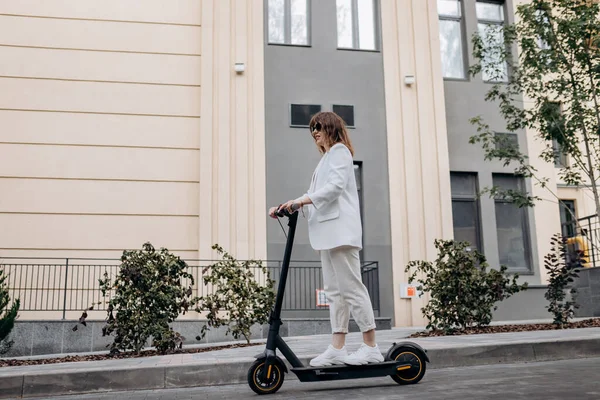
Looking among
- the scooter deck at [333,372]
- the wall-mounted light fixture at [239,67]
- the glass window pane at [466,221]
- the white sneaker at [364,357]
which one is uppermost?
the wall-mounted light fixture at [239,67]

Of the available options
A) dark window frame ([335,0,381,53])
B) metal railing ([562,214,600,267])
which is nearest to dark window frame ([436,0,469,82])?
dark window frame ([335,0,381,53])

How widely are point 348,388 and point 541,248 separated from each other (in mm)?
11716

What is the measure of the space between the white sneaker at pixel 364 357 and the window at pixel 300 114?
9699 mm

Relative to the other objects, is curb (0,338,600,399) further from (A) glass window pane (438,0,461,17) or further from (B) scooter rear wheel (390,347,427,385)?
(A) glass window pane (438,0,461,17)

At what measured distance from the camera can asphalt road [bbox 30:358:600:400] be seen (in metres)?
3.91

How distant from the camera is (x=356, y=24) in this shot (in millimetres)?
14766

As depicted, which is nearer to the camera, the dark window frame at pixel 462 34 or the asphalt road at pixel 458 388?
the asphalt road at pixel 458 388

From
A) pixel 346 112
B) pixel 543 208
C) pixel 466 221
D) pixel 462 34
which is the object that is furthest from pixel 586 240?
pixel 346 112

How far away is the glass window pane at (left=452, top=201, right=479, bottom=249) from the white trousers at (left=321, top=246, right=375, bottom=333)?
10474mm

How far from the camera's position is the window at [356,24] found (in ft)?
48.0

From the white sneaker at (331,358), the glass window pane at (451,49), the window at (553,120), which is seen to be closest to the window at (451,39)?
the glass window pane at (451,49)

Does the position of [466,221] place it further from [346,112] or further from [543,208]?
[346,112]

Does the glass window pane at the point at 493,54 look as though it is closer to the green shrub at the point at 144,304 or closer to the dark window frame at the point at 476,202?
the dark window frame at the point at 476,202

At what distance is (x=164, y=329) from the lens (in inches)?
292
